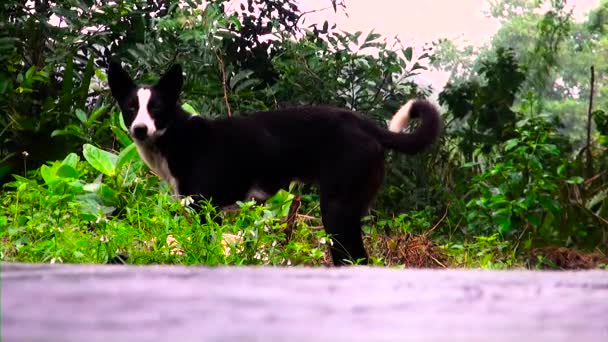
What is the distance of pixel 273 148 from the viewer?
195 inches

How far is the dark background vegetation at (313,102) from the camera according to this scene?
5500 mm

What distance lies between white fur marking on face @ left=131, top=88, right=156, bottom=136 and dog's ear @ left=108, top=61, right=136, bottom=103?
12 cm

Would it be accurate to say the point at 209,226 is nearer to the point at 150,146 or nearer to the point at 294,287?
the point at 150,146

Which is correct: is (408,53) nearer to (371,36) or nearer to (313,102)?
(371,36)

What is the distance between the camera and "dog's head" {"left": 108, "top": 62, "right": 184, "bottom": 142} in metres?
4.86

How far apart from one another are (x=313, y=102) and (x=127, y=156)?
218 cm

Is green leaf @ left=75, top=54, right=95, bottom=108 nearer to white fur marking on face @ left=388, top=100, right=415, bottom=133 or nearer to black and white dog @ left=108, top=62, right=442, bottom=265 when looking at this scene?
black and white dog @ left=108, top=62, right=442, bottom=265

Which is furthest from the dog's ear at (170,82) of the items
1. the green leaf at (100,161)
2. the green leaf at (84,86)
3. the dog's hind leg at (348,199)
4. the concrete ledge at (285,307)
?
the concrete ledge at (285,307)

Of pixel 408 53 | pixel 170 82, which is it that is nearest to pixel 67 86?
pixel 170 82

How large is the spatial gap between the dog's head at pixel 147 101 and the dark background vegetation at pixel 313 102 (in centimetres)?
24

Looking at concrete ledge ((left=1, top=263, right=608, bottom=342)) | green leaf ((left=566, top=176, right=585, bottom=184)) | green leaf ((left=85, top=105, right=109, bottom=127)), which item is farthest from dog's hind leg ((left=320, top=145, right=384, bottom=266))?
concrete ledge ((left=1, top=263, right=608, bottom=342))

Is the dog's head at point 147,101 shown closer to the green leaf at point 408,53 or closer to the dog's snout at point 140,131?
the dog's snout at point 140,131

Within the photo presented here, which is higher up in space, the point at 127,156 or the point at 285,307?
the point at 285,307

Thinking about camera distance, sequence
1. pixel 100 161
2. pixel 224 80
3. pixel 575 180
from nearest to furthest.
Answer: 1. pixel 100 161
2. pixel 575 180
3. pixel 224 80
